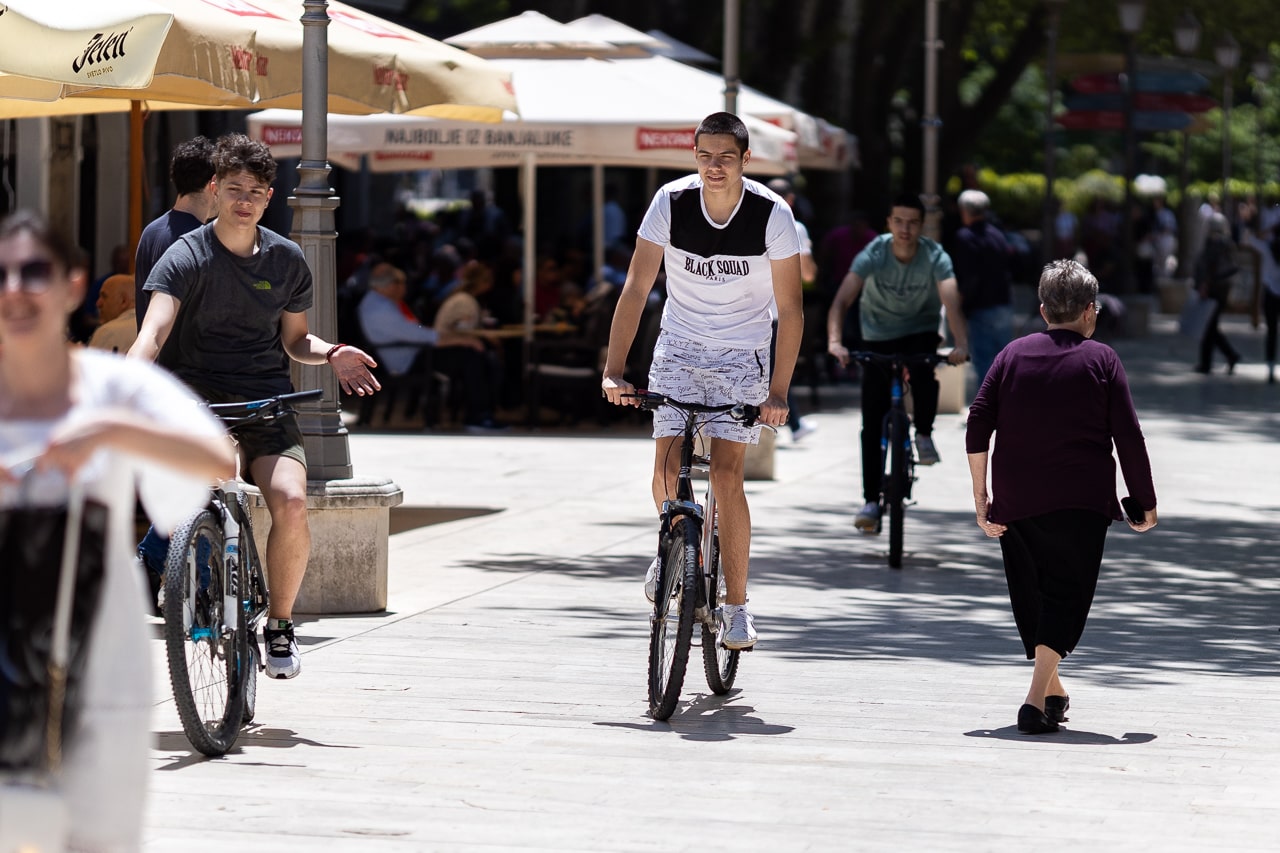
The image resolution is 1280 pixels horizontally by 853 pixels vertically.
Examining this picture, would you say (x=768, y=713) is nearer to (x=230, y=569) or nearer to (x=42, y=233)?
(x=230, y=569)

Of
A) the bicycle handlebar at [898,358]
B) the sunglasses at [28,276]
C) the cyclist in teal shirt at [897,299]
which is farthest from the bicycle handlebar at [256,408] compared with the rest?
the cyclist in teal shirt at [897,299]

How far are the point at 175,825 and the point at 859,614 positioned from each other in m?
4.34

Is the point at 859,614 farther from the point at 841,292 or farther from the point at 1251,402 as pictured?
the point at 1251,402

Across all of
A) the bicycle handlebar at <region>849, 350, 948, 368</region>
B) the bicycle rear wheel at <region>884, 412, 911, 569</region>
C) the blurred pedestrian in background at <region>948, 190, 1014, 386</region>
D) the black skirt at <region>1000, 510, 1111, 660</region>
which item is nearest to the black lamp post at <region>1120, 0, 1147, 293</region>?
the blurred pedestrian in background at <region>948, 190, 1014, 386</region>

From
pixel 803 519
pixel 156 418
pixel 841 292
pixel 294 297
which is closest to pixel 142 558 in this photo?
pixel 294 297

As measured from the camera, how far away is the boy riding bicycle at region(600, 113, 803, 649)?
280 inches

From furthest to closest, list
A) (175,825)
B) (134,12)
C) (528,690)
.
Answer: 1. (134,12)
2. (528,690)
3. (175,825)

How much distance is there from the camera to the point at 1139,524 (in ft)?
23.1

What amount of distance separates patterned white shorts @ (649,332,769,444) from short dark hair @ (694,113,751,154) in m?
0.65

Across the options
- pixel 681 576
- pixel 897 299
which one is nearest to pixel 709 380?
pixel 681 576

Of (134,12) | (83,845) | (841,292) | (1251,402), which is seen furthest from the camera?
(1251,402)

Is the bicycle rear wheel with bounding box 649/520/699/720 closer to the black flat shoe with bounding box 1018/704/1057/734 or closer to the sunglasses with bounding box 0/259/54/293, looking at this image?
the black flat shoe with bounding box 1018/704/1057/734

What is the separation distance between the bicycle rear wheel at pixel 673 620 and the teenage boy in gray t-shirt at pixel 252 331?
1055mm

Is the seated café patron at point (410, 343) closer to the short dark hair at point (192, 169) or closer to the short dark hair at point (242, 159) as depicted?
the short dark hair at point (192, 169)
